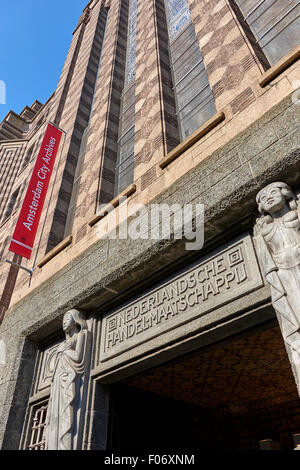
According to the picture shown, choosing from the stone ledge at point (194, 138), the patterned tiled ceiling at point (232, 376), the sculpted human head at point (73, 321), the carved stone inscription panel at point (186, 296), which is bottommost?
the patterned tiled ceiling at point (232, 376)

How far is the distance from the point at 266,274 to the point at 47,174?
8138 mm

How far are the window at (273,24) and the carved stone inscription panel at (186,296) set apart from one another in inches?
164

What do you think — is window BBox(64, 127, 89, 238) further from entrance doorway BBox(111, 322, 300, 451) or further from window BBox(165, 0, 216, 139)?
entrance doorway BBox(111, 322, 300, 451)

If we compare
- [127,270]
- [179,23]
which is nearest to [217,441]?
[127,270]

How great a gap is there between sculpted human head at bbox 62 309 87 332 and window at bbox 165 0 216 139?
14.2 ft

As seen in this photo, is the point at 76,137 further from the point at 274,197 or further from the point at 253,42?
the point at 274,197

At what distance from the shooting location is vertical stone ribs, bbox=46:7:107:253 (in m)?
9.33

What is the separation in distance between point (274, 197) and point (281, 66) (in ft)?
7.41

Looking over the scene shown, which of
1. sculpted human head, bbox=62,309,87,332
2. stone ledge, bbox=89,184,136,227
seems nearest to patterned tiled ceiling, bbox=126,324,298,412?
sculpted human head, bbox=62,309,87,332

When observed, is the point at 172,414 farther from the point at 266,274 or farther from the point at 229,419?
the point at 266,274

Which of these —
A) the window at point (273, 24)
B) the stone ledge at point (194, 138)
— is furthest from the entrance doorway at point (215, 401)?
the window at point (273, 24)

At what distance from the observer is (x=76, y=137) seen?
11.7 metres

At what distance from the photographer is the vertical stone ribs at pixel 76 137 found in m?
9.33

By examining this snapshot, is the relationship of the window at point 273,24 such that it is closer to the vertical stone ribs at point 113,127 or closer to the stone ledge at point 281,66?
the stone ledge at point 281,66
